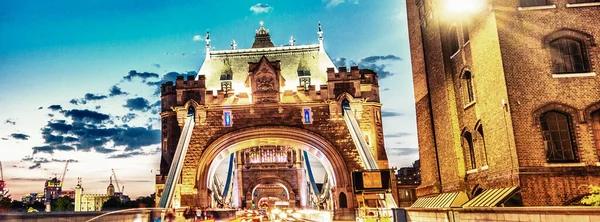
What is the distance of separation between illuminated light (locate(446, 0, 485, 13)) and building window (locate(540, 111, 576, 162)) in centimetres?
453

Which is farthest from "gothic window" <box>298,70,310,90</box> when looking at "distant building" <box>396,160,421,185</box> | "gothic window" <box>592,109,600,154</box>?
"distant building" <box>396,160,421,185</box>

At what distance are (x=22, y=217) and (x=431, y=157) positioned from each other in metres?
16.9

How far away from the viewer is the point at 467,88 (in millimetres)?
20453

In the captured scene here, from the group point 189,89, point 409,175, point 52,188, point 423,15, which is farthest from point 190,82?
point 52,188

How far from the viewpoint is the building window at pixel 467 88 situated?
2015 cm

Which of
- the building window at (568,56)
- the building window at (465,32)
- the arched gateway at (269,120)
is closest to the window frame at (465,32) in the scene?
the building window at (465,32)

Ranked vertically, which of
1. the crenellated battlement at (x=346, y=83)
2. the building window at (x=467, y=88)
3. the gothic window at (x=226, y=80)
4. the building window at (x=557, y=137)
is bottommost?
the building window at (x=557, y=137)

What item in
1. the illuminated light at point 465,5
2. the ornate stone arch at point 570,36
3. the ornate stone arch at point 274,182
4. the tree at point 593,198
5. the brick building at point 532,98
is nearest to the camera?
the tree at point 593,198

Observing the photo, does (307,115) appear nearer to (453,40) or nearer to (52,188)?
(453,40)

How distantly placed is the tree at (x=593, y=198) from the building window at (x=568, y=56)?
13.6ft

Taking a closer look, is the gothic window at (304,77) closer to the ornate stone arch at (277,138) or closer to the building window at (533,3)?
the ornate stone arch at (277,138)

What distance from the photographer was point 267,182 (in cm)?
6962

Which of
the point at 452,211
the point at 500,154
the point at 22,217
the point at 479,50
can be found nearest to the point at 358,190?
the point at 500,154

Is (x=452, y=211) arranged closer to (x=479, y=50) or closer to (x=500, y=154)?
(x=500, y=154)
